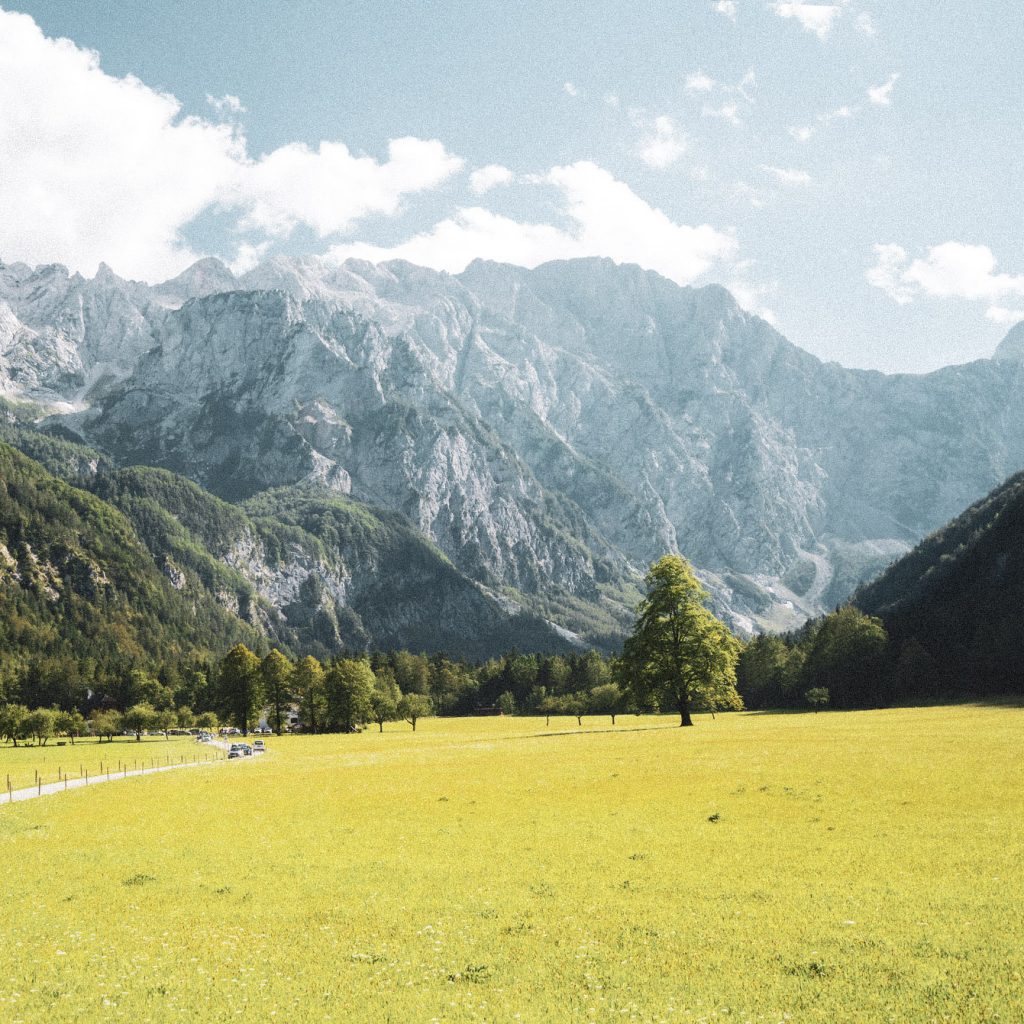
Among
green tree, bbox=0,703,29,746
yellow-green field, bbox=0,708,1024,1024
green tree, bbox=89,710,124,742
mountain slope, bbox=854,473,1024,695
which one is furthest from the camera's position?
green tree, bbox=89,710,124,742

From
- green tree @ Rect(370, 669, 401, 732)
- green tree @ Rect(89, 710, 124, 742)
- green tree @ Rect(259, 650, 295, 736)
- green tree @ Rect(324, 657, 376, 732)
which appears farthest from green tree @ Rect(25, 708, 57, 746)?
green tree @ Rect(370, 669, 401, 732)

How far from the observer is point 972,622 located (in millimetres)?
156750

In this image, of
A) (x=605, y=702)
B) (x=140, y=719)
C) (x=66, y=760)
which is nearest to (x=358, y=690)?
(x=66, y=760)

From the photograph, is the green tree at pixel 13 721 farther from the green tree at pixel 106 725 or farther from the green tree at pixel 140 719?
the green tree at pixel 140 719

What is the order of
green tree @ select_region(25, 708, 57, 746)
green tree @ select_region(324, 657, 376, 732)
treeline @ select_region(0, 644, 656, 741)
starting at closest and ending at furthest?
1. green tree @ select_region(324, 657, 376, 732)
2. green tree @ select_region(25, 708, 57, 746)
3. treeline @ select_region(0, 644, 656, 741)

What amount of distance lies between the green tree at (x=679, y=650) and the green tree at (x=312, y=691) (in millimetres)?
73153

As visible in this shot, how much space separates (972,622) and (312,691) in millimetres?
131774

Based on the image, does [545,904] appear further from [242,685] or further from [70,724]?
[70,724]

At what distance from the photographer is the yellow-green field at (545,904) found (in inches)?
566

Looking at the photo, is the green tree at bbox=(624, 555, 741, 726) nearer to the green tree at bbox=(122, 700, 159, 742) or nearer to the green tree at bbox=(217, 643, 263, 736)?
the green tree at bbox=(217, 643, 263, 736)

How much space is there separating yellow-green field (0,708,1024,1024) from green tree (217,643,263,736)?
103510mm

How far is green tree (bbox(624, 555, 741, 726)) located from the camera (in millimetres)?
82125

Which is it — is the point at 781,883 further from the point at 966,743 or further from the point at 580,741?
the point at 580,741

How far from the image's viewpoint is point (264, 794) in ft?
146
